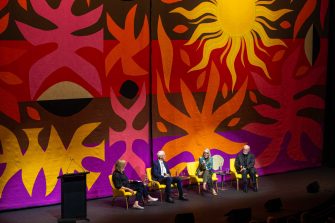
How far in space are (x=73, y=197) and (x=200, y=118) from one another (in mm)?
3623

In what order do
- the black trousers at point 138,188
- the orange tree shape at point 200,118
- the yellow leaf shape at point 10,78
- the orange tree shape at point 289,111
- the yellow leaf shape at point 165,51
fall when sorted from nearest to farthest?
the yellow leaf shape at point 10,78 < the black trousers at point 138,188 < the yellow leaf shape at point 165,51 < the orange tree shape at point 200,118 < the orange tree shape at point 289,111

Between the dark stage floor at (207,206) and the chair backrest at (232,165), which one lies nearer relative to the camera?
the dark stage floor at (207,206)

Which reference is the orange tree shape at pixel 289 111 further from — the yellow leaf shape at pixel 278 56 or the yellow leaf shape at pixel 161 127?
the yellow leaf shape at pixel 161 127

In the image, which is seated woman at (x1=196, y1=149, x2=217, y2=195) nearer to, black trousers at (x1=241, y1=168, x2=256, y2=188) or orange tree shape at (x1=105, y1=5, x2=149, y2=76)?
black trousers at (x1=241, y1=168, x2=256, y2=188)

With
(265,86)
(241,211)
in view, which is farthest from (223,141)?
(241,211)

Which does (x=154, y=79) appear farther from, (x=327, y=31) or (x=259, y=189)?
(x=327, y=31)

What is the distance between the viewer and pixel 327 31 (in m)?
14.5

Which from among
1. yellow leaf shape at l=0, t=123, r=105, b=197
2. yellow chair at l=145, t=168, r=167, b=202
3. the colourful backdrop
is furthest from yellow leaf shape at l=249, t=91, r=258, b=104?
yellow leaf shape at l=0, t=123, r=105, b=197

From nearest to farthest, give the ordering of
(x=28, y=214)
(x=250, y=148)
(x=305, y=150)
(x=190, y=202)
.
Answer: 1. (x=28, y=214)
2. (x=190, y=202)
3. (x=250, y=148)
4. (x=305, y=150)

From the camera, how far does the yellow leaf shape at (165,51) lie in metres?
12.1

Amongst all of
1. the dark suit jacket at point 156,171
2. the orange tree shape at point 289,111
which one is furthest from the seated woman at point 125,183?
the orange tree shape at point 289,111

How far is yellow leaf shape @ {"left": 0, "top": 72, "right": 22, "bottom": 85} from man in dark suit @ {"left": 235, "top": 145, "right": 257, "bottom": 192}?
4718 millimetres

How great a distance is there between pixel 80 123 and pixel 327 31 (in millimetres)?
6545

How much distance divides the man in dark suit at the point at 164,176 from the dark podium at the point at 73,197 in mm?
1799
